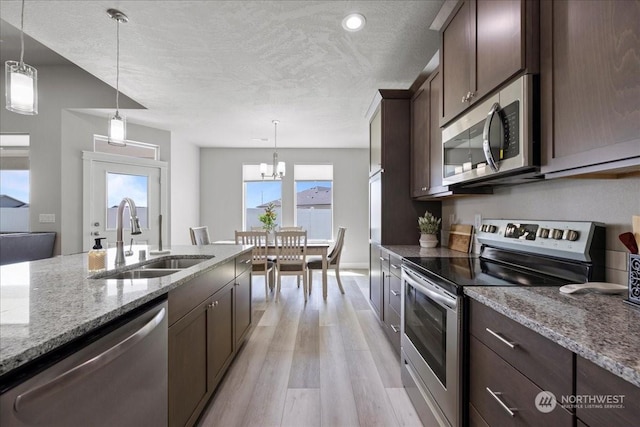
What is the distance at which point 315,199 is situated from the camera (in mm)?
6148

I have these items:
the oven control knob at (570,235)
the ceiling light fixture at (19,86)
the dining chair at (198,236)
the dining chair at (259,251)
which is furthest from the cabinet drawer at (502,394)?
the dining chair at (198,236)

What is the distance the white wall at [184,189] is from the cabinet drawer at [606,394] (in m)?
5.33

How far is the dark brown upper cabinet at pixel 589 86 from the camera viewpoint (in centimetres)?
83

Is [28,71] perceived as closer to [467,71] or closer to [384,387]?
[467,71]

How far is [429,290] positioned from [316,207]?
15.6 feet

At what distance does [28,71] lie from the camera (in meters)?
1.42

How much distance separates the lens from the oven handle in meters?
1.23

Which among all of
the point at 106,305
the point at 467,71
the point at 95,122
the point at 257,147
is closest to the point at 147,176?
the point at 95,122

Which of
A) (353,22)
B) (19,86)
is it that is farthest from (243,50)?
(19,86)

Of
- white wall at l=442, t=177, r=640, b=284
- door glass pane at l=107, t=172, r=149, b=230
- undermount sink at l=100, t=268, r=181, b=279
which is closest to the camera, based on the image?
white wall at l=442, t=177, r=640, b=284

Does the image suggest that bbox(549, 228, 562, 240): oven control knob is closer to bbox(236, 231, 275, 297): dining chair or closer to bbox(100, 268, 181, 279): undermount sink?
bbox(100, 268, 181, 279): undermount sink

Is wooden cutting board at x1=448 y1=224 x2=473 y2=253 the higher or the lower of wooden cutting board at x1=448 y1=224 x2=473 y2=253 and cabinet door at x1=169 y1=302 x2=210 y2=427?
the higher

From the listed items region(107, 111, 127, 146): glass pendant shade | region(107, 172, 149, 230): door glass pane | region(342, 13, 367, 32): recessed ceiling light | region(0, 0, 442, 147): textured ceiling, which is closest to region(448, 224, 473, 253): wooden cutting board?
region(0, 0, 442, 147): textured ceiling

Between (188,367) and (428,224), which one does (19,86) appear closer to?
(188,367)
